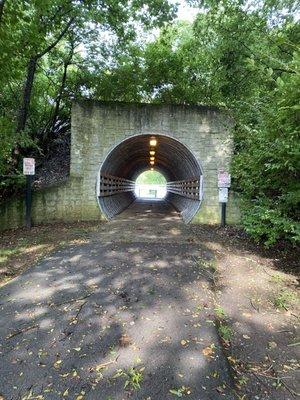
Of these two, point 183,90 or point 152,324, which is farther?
point 183,90

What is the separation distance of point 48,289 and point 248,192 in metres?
4.86

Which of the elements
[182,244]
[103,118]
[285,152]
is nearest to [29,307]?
[182,244]

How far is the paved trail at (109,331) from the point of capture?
2.96 m

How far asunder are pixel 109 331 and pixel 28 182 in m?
6.99

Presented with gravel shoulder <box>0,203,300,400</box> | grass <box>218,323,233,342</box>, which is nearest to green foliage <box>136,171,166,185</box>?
gravel shoulder <box>0,203,300,400</box>

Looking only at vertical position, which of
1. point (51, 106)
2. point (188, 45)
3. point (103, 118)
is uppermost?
point (188, 45)

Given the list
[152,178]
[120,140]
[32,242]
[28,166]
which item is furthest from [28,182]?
[152,178]

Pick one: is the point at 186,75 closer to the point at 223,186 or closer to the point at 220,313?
the point at 223,186

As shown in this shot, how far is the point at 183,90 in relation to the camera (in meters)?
17.3

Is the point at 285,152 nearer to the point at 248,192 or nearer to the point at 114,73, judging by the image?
the point at 248,192

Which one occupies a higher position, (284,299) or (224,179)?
(224,179)

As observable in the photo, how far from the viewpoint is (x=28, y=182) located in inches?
385

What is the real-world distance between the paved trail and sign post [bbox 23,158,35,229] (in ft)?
12.5

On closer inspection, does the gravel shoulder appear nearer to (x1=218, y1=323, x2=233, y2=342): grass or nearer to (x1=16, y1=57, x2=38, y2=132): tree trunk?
(x1=218, y1=323, x2=233, y2=342): grass
